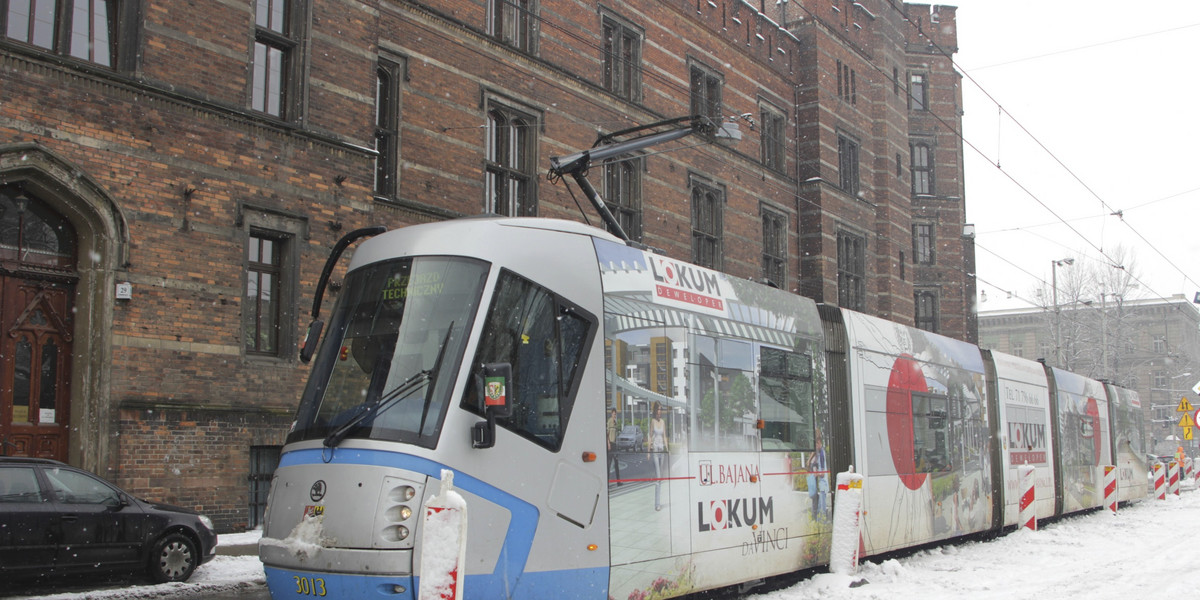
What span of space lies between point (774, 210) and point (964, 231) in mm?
14510

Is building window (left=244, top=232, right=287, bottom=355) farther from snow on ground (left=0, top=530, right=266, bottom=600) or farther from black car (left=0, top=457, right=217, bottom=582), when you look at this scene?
black car (left=0, top=457, right=217, bottom=582)

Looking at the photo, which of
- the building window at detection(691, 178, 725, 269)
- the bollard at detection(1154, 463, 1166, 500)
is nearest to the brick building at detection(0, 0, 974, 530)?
the building window at detection(691, 178, 725, 269)

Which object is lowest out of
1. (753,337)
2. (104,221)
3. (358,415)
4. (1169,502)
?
(1169,502)

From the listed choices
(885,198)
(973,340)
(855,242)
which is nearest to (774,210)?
(855,242)

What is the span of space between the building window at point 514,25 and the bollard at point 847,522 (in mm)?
12297

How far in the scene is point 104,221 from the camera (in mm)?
12672

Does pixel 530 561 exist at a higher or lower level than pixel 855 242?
lower

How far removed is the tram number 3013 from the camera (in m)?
6.74

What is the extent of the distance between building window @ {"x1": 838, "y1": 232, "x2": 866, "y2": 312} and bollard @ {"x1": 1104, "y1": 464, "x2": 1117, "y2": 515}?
10935mm

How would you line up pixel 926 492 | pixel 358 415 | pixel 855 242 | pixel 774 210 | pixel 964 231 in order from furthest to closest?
pixel 964 231 → pixel 855 242 → pixel 774 210 → pixel 926 492 → pixel 358 415

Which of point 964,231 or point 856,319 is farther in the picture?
point 964,231

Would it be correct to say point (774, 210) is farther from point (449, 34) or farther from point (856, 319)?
point (856, 319)

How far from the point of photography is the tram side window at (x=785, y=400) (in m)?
10.3

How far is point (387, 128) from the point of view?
58.2ft
